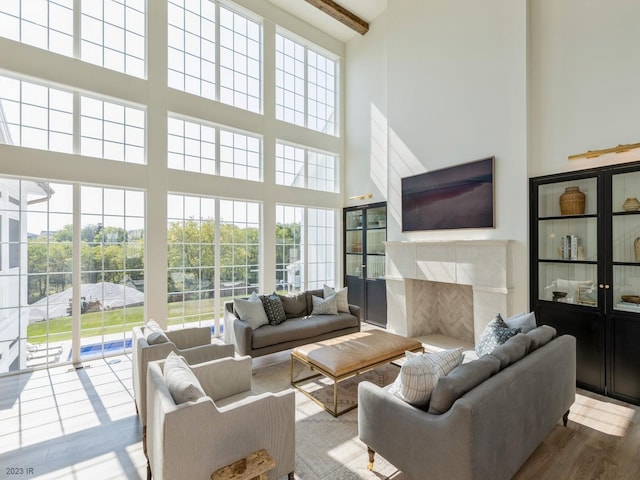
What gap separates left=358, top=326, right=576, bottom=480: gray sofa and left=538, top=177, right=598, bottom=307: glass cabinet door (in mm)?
1646

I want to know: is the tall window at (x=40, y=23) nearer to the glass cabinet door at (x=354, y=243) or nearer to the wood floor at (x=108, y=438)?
the wood floor at (x=108, y=438)

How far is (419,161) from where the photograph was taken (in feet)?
17.5

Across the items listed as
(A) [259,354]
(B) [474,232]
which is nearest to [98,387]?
(A) [259,354]

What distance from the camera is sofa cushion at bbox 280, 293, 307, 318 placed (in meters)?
4.93

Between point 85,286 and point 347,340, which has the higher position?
point 85,286

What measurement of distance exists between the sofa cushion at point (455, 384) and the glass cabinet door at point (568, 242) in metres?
2.53

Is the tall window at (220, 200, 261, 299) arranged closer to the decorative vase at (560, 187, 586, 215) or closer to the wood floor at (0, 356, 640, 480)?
the wood floor at (0, 356, 640, 480)

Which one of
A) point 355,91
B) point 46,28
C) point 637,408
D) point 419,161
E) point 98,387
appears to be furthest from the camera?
point 355,91

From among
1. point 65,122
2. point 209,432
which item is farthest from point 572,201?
point 65,122

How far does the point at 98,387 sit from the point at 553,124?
615cm

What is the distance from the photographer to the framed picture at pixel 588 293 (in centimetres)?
350

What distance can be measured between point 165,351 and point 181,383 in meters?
0.90

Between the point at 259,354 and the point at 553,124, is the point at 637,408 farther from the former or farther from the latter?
the point at 259,354

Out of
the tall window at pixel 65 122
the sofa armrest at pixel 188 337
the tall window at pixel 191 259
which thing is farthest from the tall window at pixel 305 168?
the sofa armrest at pixel 188 337
